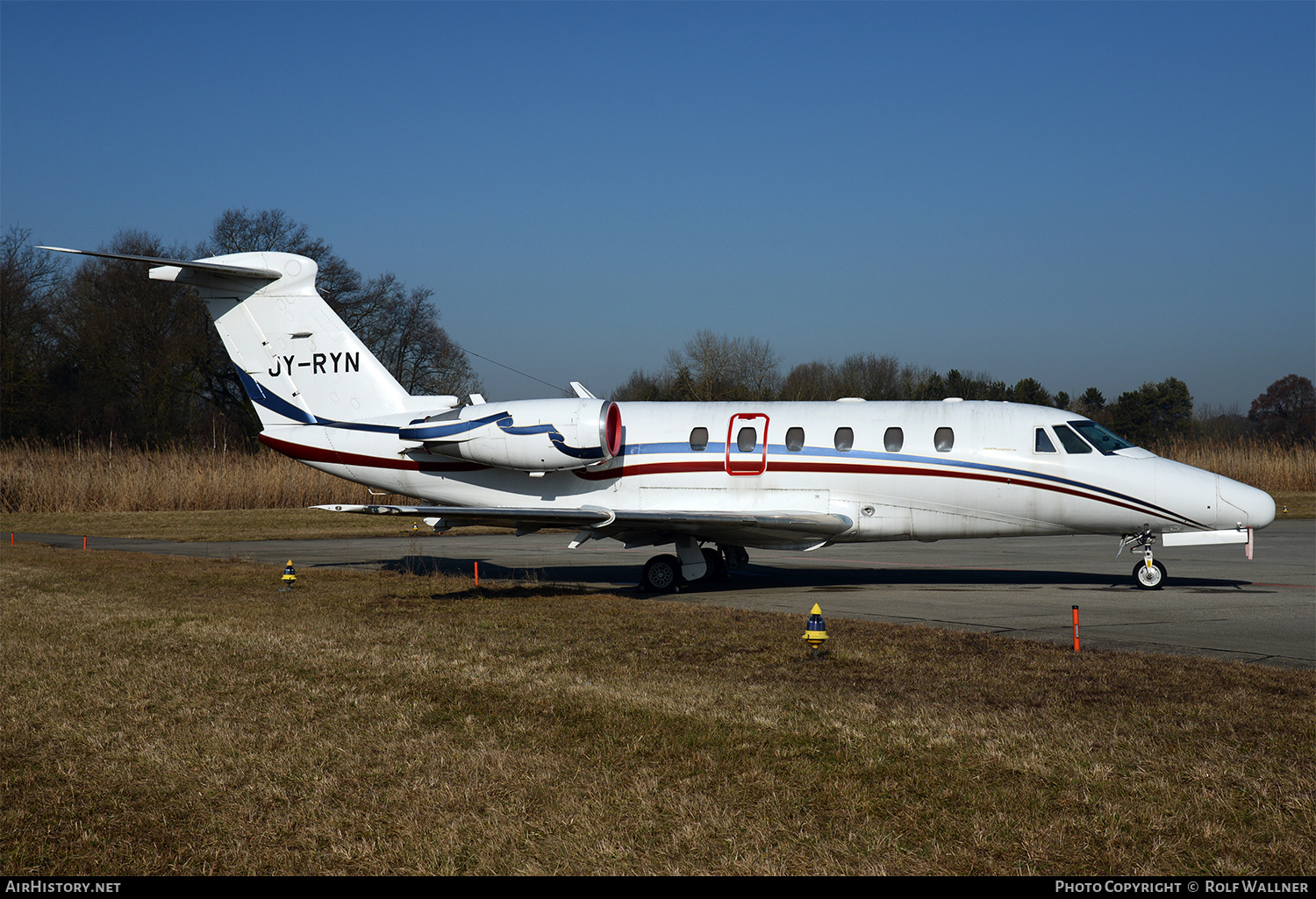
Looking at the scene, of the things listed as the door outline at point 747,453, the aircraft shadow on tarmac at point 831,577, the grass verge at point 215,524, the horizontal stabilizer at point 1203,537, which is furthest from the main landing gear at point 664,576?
the grass verge at point 215,524

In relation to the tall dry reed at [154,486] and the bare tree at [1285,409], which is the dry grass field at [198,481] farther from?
the bare tree at [1285,409]

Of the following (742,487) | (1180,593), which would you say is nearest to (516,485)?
(742,487)

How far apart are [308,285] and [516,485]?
5.06m

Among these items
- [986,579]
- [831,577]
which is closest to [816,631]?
[831,577]

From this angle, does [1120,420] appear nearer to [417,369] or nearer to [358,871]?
[417,369]

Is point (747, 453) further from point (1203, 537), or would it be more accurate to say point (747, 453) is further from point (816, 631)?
point (1203, 537)

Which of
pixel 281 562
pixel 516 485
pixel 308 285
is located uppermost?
pixel 308 285

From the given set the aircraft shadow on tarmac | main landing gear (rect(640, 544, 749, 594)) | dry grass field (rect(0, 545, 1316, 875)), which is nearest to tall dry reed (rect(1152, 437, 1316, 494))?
the aircraft shadow on tarmac

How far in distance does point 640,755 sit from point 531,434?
30.5 ft

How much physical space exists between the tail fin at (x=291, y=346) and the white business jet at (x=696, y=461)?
3 centimetres

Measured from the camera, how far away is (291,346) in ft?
53.3

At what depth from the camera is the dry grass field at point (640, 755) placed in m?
4.46

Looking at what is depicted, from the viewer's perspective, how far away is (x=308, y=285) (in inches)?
643

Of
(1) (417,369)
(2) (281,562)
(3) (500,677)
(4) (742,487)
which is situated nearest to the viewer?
(3) (500,677)
